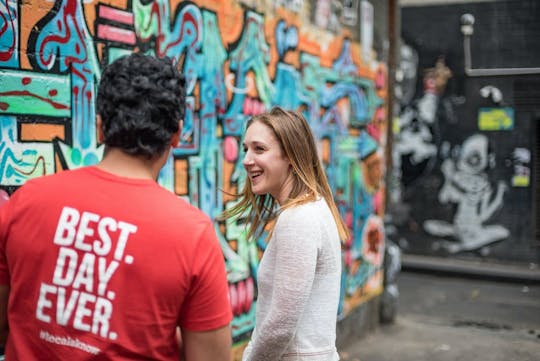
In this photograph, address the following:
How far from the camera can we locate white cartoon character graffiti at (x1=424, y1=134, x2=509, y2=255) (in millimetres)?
12539

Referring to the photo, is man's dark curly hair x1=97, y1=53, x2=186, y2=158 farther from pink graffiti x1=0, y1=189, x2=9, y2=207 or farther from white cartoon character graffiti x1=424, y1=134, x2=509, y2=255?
white cartoon character graffiti x1=424, y1=134, x2=509, y2=255

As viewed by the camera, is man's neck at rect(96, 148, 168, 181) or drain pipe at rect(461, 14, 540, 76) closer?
man's neck at rect(96, 148, 168, 181)

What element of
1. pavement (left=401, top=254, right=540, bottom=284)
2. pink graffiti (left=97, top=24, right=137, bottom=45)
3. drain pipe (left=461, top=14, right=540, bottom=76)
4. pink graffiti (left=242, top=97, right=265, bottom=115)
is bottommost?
pavement (left=401, top=254, right=540, bottom=284)

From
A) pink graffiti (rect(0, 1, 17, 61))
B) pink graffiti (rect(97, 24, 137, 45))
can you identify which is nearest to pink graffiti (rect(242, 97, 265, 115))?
pink graffiti (rect(97, 24, 137, 45))

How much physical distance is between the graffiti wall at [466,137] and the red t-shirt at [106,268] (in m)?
10.9

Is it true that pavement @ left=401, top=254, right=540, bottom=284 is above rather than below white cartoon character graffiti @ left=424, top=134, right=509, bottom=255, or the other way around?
below

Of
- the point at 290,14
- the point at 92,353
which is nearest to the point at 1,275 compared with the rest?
the point at 92,353

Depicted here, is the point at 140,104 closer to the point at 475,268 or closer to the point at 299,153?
the point at 299,153

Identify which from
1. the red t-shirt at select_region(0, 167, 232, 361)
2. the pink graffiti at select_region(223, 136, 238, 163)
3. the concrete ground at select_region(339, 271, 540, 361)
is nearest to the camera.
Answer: the red t-shirt at select_region(0, 167, 232, 361)

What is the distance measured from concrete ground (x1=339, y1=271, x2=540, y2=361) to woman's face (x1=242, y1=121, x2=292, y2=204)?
412cm

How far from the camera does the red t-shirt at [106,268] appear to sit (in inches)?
Answer: 61.9

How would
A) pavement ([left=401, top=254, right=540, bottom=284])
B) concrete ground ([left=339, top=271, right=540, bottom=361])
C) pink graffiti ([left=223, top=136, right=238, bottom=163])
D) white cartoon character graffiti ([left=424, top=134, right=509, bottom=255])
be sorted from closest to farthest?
pink graffiti ([left=223, top=136, right=238, bottom=163])
concrete ground ([left=339, top=271, right=540, bottom=361])
pavement ([left=401, top=254, right=540, bottom=284])
white cartoon character graffiti ([left=424, top=134, right=509, bottom=255])

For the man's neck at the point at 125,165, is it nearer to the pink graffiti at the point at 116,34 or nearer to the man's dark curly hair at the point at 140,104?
the man's dark curly hair at the point at 140,104

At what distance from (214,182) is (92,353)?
9.43 ft
